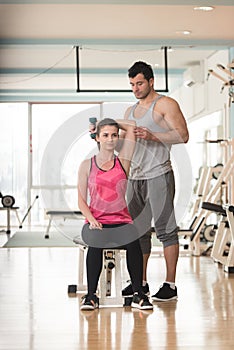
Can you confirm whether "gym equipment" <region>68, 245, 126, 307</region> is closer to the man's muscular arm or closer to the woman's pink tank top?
the woman's pink tank top

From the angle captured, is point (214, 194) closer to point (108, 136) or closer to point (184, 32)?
point (184, 32)

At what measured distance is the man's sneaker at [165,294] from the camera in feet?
13.0

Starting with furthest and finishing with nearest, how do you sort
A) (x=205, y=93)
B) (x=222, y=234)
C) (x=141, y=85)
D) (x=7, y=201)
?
(x=7, y=201), (x=205, y=93), (x=222, y=234), (x=141, y=85)

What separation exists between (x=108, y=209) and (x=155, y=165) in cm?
37

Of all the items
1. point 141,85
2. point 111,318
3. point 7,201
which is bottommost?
→ point 111,318

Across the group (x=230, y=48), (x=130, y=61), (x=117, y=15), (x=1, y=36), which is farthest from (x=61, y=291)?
(x=130, y=61)

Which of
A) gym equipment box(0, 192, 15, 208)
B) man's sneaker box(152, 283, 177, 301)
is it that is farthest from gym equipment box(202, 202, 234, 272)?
gym equipment box(0, 192, 15, 208)

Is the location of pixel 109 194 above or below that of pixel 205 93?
below

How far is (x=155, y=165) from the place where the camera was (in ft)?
12.8

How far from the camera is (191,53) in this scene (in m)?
8.91

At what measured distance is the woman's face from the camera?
12.5 ft

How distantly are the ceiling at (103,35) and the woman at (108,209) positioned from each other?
7.02 ft

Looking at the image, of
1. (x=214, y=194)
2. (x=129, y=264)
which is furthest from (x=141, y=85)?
(x=214, y=194)

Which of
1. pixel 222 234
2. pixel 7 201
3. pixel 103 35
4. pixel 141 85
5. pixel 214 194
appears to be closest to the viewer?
pixel 141 85
